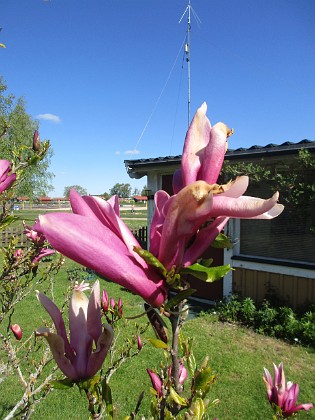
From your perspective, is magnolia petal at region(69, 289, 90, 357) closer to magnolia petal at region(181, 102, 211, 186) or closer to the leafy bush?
magnolia petal at region(181, 102, 211, 186)

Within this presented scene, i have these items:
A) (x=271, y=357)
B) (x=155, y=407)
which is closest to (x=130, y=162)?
(x=271, y=357)

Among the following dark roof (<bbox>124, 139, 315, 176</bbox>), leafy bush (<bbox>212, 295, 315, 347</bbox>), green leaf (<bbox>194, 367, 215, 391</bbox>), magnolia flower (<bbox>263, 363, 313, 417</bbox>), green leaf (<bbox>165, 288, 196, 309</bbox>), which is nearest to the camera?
green leaf (<bbox>165, 288, 196, 309</bbox>)

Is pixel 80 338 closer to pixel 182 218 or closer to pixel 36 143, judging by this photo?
pixel 182 218

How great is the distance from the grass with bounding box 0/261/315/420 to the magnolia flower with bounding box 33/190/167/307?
323 cm

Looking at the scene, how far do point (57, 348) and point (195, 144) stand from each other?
44 cm

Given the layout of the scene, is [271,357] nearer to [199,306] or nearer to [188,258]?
[199,306]

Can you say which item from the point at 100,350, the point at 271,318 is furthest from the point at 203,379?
the point at 271,318

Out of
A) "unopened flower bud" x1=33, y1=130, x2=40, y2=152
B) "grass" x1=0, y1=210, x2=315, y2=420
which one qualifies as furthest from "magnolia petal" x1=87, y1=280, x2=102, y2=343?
"grass" x1=0, y1=210, x2=315, y2=420

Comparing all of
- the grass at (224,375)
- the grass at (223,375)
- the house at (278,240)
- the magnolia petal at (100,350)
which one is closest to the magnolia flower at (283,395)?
the magnolia petal at (100,350)

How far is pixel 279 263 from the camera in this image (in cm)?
574

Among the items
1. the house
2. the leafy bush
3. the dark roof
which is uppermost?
the dark roof

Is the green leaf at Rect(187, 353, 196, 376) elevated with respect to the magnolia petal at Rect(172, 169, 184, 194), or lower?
lower

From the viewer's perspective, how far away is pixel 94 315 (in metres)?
0.61

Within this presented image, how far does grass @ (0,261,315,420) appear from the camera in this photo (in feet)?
11.5
